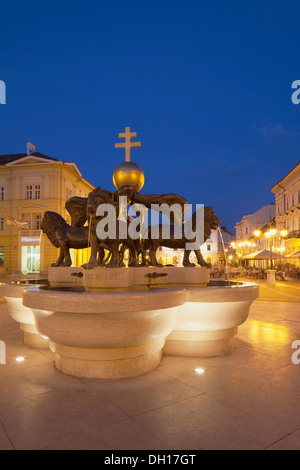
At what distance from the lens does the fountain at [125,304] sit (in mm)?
4055

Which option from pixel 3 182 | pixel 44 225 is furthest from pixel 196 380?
pixel 3 182

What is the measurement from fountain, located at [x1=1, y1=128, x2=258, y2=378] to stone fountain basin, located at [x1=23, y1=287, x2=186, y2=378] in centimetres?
1

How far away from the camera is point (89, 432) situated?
116 inches

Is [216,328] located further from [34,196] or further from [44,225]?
[34,196]

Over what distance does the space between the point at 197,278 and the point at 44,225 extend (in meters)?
3.75

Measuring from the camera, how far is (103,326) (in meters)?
4.06

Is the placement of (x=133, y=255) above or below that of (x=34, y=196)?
below

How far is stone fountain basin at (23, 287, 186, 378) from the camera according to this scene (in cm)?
392

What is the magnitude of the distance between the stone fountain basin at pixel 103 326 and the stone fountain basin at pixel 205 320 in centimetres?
76
